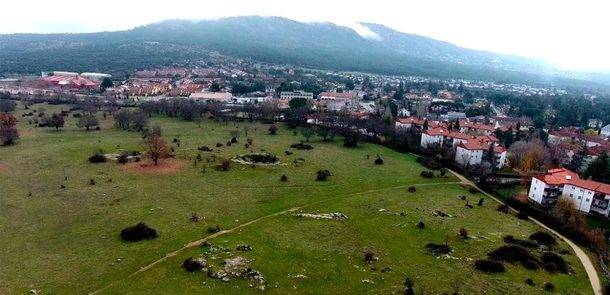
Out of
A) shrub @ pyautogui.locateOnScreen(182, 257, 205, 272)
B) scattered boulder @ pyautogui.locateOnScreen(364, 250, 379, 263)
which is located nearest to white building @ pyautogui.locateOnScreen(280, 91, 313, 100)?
scattered boulder @ pyautogui.locateOnScreen(364, 250, 379, 263)

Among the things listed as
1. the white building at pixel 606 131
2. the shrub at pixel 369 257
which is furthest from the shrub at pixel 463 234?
the white building at pixel 606 131

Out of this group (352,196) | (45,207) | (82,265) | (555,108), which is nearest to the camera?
(82,265)

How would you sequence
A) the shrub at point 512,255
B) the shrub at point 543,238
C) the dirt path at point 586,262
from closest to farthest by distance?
the dirt path at point 586,262 < the shrub at point 512,255 < the shrub at point 543,238

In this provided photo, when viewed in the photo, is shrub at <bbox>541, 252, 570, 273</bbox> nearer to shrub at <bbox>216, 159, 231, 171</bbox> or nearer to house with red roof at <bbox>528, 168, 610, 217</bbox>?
house with red roof at <bbox>528, 168, 610, 217</bbox>

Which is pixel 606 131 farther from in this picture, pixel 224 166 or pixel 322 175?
pixel 224 166

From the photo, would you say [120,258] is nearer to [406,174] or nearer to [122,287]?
[122,287]

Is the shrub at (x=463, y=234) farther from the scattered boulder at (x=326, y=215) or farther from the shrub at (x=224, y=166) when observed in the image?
the shrub at (x=224, y=166)

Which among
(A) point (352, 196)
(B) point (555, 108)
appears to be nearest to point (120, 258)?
(A) point (352, 196)
